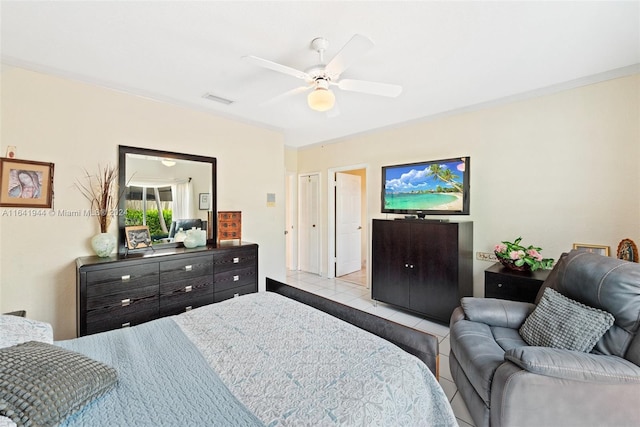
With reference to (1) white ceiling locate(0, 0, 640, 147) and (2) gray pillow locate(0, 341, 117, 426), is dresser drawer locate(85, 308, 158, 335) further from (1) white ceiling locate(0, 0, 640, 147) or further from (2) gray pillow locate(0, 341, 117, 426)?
(1) white ceiling locate(0, 0, 640, 147)

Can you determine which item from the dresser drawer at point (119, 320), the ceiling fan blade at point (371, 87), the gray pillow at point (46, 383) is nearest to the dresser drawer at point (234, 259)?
the dresser drawer at point (119, 320)

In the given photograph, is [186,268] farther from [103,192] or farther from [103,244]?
[103,192]

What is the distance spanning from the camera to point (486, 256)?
312 centimetres

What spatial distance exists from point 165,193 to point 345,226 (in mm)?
3188

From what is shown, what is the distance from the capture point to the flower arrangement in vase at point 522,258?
8.41 feet

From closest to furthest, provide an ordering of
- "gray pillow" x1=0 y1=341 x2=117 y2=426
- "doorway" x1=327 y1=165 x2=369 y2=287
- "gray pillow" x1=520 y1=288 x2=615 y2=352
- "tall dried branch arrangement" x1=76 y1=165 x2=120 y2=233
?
"gray pillow" x1=0 y1=341 x2=117 y2=426 < "gray pillow" x1=520 y1=288 x2=615 y2=352 < "tall dried branch arrangement" x1=76 y1=165 x2=120 y2=233 < "doorway" x1=327 y1=165 x2=369 y2=287

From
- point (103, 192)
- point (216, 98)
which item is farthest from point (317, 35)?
point (103, 192)

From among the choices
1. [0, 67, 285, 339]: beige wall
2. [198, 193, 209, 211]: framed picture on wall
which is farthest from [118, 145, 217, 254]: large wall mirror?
[0, 67, 285, 339]: beige wall

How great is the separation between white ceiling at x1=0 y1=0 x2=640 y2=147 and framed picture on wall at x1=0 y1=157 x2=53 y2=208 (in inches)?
32.3

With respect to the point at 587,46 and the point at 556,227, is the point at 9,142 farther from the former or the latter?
the point at 556,227

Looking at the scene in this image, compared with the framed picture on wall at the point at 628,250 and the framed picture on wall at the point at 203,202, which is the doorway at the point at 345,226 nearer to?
the framed picture on wall at the point at 203,202

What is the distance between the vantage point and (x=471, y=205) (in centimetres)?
322

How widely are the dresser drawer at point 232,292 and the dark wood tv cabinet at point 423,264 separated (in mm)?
1633

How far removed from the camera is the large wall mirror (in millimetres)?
2707
